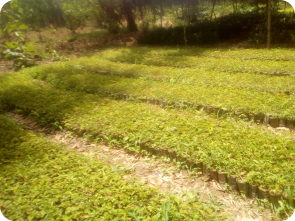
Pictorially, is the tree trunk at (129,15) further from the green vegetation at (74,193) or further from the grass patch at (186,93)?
the green vegetation at (74,193)

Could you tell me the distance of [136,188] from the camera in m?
2.58

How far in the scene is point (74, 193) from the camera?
2457 mm

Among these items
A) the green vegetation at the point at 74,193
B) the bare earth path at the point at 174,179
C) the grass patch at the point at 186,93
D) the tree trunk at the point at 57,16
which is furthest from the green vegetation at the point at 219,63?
the tree trunk at the point at 57,16

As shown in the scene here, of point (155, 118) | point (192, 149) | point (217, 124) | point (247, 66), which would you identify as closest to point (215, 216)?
point (192, 149)

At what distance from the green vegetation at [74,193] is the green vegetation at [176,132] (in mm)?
699

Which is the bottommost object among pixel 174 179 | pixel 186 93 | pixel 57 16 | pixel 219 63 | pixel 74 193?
pixel 174 179

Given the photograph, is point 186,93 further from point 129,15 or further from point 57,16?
point 57,16

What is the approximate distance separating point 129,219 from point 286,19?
44.3 ft

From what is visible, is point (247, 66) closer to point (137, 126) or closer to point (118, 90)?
point (118, 90)

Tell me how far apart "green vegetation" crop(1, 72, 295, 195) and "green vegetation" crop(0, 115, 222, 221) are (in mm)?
699

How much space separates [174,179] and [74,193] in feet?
4.34

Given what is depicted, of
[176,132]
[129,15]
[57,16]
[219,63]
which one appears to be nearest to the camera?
[176,132]

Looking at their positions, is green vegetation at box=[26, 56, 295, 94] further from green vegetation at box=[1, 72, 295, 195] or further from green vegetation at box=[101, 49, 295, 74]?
green vegetation at box=[1, 72, 295, 195]

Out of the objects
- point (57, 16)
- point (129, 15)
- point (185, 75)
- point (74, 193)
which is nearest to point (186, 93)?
point (185, 75)
